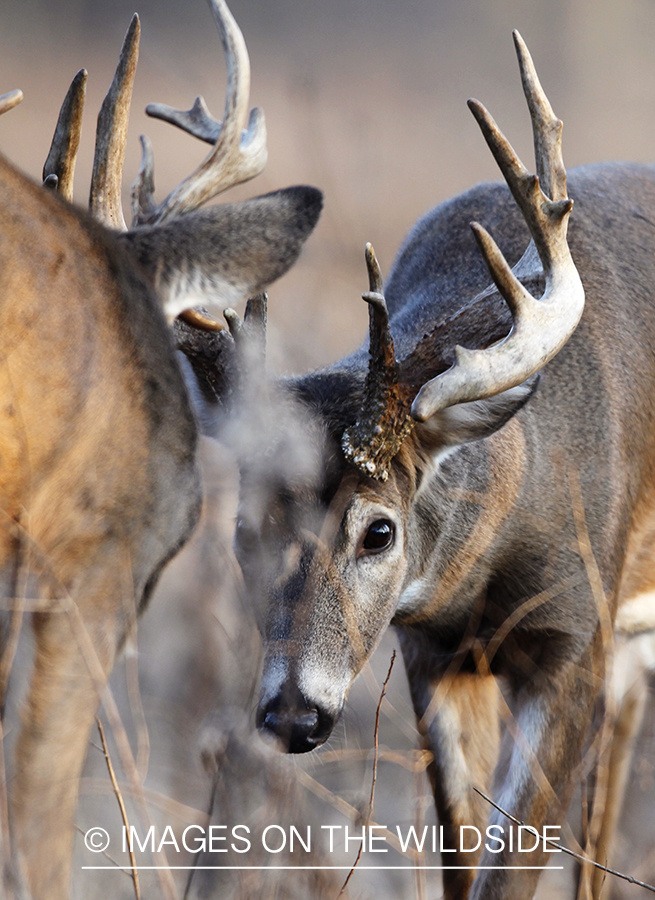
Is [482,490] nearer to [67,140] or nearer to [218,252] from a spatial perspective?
[218,252]

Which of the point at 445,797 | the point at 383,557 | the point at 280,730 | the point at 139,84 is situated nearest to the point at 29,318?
the point at 280,730

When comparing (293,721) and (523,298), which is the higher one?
(523,298)

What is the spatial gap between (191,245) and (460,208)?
6.12ft

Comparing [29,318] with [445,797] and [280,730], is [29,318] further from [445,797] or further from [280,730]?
[445,797]

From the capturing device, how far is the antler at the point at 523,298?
2.37m

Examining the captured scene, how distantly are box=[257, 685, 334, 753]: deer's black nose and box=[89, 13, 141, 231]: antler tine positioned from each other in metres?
1.40

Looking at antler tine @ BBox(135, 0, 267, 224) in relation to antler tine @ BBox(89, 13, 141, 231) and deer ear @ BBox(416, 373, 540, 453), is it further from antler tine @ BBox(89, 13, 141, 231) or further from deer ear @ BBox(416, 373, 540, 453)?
deer ear @ BBox(416, 373, 540, 453)

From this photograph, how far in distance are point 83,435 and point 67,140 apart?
1.37 m

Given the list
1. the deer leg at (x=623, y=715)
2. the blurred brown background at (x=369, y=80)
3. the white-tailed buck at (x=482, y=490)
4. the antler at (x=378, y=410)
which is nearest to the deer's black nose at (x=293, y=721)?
the white-tailed buck at (x=482, y=490)

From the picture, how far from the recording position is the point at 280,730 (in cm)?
238

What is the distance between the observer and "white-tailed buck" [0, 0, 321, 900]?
69.9 inches

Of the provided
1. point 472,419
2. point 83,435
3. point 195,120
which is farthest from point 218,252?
point 195,120

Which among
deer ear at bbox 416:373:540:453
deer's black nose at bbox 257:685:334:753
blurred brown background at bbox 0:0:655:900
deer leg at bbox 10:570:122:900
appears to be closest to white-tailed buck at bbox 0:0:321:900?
deer leg at bbox 10:570:122:900

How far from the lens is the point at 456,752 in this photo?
3.43m
